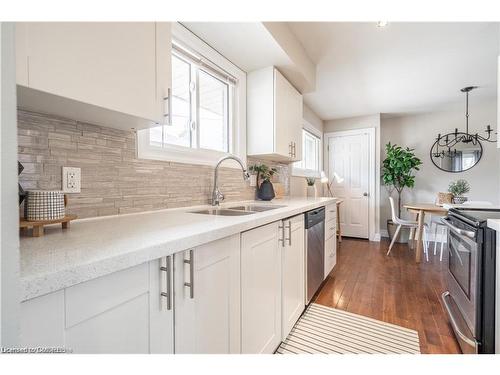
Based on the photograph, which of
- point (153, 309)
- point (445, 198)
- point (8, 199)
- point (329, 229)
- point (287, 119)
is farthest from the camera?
point (445, 198)

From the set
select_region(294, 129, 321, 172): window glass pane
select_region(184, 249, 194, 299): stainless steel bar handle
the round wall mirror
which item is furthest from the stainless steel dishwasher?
the round wall mirror

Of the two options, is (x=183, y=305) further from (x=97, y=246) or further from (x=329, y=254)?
(x=329, y=254)

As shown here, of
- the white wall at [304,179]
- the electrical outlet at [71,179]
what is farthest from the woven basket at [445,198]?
the electrical outlet at [71,179]

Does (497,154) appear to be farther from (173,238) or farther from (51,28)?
(51,28)

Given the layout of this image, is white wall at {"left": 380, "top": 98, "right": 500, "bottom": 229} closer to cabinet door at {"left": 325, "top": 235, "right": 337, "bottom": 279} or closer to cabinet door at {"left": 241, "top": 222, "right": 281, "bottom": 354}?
cabinet door at {"left": 325, "top": 235, "right": 337, "bottom": 279}

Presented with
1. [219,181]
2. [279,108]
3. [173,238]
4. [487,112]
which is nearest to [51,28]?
[173,238]

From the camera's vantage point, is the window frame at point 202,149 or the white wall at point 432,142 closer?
the window frame at point 202,149

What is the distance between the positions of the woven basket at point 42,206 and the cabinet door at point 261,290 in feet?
2.39

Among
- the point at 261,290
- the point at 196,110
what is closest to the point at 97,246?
the point at 261,290

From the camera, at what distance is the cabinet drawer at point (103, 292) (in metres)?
0.54

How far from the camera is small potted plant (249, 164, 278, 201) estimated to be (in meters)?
2.46

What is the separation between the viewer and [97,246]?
67cm

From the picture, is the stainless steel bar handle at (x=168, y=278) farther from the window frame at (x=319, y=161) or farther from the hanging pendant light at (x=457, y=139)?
the hanging pendant light at (x=457, y=139)

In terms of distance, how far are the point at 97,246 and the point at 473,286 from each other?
6.08ft
